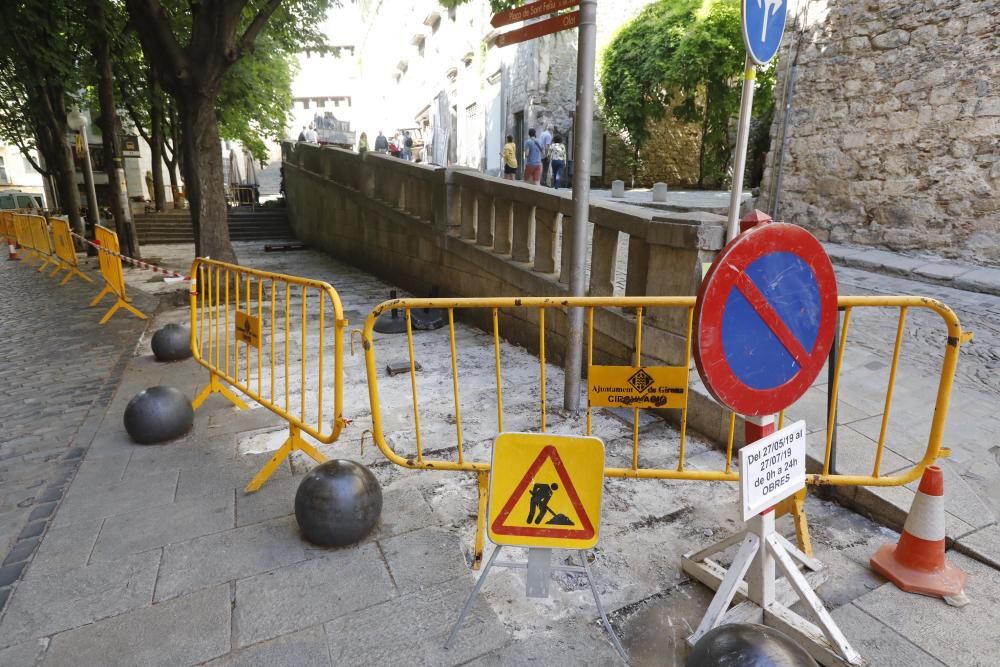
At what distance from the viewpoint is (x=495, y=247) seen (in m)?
6.76

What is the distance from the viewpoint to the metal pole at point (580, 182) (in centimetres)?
410

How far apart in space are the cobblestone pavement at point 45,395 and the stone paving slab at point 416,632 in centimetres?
165

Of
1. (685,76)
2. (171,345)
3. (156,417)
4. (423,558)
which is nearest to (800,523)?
(423,558)

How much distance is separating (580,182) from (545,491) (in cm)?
275

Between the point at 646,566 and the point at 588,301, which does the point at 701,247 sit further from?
the point at 646,566

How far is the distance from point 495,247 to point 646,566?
4550 millimetres

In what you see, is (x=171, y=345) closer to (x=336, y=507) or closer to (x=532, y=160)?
(x=336, y=507)

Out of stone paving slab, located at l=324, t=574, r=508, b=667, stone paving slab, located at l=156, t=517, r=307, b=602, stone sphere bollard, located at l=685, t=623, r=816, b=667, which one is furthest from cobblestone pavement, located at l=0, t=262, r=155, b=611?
stone sphere bollard, located at l=685, t=623, r=816, b=667

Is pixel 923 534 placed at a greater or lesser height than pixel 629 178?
lesser

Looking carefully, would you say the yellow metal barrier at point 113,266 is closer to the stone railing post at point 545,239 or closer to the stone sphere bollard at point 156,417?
the stone sphere bollard at point 156,417

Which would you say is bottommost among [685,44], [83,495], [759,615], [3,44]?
[83,495]

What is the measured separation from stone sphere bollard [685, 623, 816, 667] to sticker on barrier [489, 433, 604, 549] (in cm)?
55

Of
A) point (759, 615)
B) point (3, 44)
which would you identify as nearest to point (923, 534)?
point (759, 615)

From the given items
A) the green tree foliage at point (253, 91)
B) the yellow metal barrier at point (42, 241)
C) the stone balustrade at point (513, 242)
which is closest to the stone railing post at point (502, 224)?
the stone balustrade at point (513, 242)
